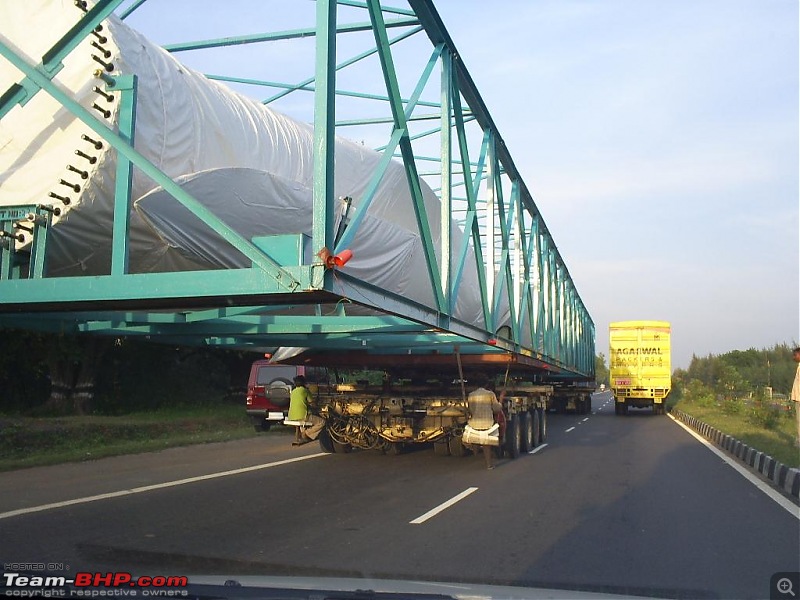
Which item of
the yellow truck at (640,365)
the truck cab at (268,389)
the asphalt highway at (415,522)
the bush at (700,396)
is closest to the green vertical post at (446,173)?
the asphalt highway at (415,522)

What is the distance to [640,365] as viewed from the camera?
33.2m

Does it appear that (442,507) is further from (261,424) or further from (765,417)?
(765,417)

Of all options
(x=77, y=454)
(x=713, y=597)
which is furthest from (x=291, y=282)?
(x=77, y=454)

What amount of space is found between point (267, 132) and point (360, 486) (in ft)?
16.4

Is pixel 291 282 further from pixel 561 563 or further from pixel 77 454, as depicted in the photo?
pixel 77 454

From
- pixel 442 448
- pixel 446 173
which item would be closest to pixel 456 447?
pixel 442 448

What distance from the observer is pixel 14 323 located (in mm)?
8414

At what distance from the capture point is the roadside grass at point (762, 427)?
44.8 ft

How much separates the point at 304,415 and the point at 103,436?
6.23 m

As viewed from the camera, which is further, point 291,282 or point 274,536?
point 274,536

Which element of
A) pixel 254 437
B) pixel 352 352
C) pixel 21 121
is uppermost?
pixel 21 121

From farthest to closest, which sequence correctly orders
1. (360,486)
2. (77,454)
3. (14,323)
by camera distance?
(77,454), (360,486), (14,323)

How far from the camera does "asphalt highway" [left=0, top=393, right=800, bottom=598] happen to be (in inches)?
233

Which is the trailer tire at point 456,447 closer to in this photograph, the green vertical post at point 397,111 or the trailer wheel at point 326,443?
the trailer wheel at point 326,443
